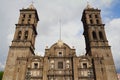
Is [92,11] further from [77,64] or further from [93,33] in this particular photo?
[77,64]

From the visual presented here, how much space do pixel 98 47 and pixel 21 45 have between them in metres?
15.5

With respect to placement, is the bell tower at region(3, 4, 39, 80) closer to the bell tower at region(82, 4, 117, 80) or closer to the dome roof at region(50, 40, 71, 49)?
the dome roof at region(50, 40, 71, 49)

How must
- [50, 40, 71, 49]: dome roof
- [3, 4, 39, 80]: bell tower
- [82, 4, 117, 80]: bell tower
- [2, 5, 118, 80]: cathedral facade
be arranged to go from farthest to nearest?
[50, 40, 71, 49]: dome roof < [3, 4, 39, 80]: bell tower < [82, 4, 117, 80]: bell tower < [2, 5, 118, 80]: cathedral facade

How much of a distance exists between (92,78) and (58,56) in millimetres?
7518

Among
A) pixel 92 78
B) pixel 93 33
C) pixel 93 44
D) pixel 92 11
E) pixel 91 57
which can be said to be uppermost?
pixel 92 11

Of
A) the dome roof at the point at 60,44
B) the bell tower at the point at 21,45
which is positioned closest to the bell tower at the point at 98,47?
the dome roof at the point at 60,44

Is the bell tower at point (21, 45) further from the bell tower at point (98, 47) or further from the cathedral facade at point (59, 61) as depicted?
the bell tower at point (98, 47)

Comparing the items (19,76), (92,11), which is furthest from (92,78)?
(92,11)

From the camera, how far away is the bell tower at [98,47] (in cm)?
2906

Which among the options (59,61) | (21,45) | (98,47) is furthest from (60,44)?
(21,45)

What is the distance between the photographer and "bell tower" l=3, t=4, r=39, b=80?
1150 inches

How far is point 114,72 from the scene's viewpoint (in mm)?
29203

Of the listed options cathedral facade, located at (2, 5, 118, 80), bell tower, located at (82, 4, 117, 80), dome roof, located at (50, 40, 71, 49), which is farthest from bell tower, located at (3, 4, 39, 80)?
bell tower, located at (82, 4, 117, 80)

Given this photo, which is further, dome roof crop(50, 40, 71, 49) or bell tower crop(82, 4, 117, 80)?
dome roof crop(50, 40, 71, 49)
